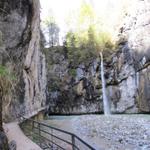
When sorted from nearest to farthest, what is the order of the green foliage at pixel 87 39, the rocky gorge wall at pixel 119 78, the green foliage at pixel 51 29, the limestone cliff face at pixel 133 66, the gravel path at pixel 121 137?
the gravel path at pixel 121 137 → the limestone cliff face at pixel 133 66 → the rocky gorge wall at pixel 119 78 → the green foliage at pixel 87 39 → the green foliage at pixel 51 29

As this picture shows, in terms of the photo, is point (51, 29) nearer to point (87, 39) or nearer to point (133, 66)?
point (87, 39)

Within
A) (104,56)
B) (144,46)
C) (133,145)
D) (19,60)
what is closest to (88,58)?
(104,56)

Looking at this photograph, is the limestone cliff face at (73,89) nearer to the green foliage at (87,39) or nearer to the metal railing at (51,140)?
the green foliage at (87,39)

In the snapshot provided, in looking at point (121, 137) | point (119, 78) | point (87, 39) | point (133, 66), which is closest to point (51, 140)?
point (121, 137)

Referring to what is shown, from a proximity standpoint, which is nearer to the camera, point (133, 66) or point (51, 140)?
point (51, 140)

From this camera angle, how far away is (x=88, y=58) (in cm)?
3969

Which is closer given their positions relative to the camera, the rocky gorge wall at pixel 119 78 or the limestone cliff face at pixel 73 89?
the rocky gorge wall at pixel 119 78

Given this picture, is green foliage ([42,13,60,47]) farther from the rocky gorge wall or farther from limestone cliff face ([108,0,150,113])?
limestone cliff face ([108,0,150,113])

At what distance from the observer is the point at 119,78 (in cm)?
3559

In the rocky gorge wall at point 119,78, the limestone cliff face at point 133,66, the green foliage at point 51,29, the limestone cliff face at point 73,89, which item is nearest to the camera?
the limestone cliff face at point 133,66

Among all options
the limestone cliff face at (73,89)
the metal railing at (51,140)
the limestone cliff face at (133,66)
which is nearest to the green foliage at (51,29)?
the limestone cliff face at (73,89)

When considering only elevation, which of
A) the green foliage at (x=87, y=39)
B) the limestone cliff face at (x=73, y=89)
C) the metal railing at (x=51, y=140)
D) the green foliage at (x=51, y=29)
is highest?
the green foliage at (x=51, y=29)

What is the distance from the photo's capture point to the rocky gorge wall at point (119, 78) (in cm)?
3347

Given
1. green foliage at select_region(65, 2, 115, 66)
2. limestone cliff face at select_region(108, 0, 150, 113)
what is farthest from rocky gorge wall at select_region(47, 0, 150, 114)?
green foliage at select_region(65, 2, 115, 66)
